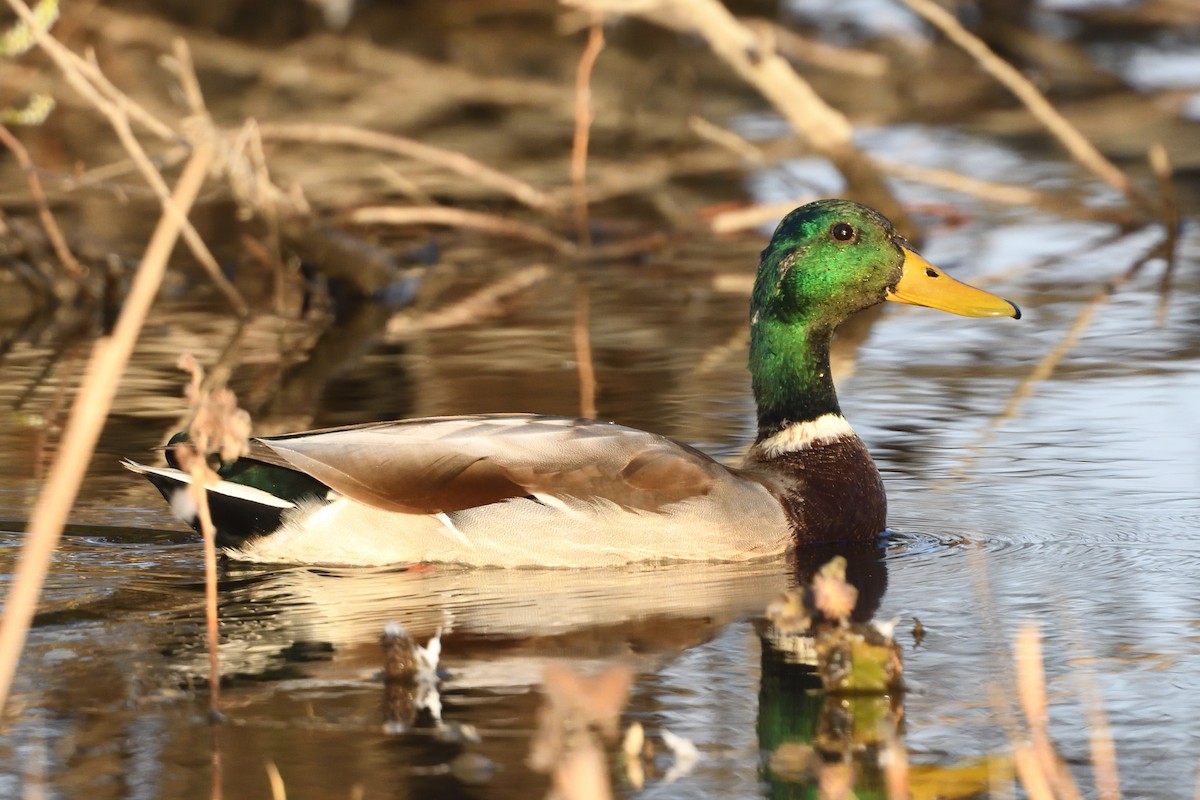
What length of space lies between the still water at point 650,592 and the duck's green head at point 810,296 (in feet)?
1.89

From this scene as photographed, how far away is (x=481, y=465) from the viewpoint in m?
6.50

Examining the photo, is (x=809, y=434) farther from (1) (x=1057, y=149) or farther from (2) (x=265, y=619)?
(1) (x=1057, y=149)

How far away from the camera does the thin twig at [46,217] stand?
10500mm

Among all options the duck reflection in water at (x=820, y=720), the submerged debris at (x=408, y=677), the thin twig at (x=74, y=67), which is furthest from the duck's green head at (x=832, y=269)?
the thin twig at (x=74, y=67)

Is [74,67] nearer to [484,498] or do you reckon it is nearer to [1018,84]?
[484,498]

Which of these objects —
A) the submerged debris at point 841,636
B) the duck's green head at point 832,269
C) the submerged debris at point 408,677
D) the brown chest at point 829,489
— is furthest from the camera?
the duck's green head at point 832,269

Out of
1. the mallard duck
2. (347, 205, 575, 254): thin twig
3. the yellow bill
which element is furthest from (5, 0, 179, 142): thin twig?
the yellow bill

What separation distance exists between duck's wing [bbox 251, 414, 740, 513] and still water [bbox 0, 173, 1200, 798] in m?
0.26

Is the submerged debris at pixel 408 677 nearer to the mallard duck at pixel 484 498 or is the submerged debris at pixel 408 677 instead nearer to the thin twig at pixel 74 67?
the mallard duck at pixel 484 498

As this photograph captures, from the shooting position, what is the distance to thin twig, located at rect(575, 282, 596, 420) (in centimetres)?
920

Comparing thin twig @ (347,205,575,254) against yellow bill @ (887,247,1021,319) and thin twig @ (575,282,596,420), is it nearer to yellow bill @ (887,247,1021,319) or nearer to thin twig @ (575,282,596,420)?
thin twig @ (575,282,596,420)

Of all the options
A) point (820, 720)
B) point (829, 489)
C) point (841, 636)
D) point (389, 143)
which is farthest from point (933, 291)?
point (389, 143)

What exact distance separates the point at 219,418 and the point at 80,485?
3155 millimetres

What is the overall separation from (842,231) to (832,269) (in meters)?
0.15
